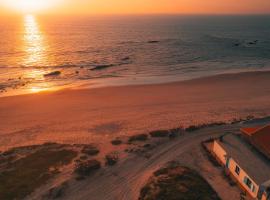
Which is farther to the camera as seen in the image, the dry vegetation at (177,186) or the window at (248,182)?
the window at (248,182)

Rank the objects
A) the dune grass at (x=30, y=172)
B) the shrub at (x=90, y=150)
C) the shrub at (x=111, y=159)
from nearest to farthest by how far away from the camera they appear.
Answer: the dune grass at (x=30, y=172)
the shrub at (x=111, y=159)
the shrub at (x=90, y=150)

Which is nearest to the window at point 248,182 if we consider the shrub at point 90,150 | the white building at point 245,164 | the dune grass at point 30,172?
the white building at point 245,164

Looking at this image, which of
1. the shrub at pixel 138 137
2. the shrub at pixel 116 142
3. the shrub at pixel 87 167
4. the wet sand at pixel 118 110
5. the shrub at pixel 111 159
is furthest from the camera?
the wet sand at pixel 118 110

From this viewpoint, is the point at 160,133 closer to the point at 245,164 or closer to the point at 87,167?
the point at 87,167

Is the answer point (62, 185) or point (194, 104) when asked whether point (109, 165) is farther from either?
point (194, 104)

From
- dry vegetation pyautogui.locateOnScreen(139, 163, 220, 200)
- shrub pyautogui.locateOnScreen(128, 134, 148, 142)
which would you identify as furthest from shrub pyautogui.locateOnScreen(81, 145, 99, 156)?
dry vegetation pyautogui.locateOnScreen(139, 163, 220, 200)

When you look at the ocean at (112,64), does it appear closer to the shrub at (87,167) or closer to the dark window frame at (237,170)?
the shrub at (87,167)

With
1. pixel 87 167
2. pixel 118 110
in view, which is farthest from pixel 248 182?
Answer: pixel 118 110

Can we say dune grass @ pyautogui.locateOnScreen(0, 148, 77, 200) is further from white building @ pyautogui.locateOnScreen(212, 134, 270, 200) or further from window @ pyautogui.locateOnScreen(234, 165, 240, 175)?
window @ pyautogui.locateOnScreen(234, 165, 240, 175)
